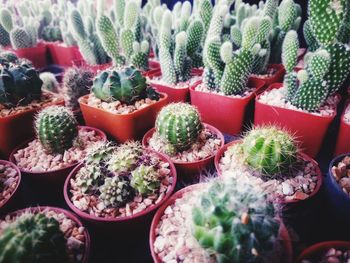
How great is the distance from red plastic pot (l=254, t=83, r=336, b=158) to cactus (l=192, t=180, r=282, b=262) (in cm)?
55

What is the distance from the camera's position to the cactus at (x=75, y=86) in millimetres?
1530

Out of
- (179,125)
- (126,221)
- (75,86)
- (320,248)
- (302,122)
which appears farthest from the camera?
(75,86)

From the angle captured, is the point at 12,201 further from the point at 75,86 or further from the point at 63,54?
the point at 63,54

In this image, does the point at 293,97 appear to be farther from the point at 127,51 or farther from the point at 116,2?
the point at 116,2

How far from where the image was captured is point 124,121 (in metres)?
1.23

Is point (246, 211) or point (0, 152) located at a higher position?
point (246, 211)

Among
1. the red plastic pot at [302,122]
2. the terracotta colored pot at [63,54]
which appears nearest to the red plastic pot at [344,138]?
the red plastic pot at [302,122]

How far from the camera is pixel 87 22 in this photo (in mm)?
1884

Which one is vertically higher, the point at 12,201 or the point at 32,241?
the point at 32,241

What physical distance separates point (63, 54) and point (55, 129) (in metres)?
1.41

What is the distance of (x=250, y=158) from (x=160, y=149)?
0.38m

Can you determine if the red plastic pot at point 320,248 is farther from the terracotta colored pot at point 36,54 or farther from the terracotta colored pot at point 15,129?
the terracotta colored pot at point 36,54

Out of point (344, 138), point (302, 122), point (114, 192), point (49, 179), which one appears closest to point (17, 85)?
point (49, 179)

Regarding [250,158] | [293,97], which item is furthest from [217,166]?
[293,97]
